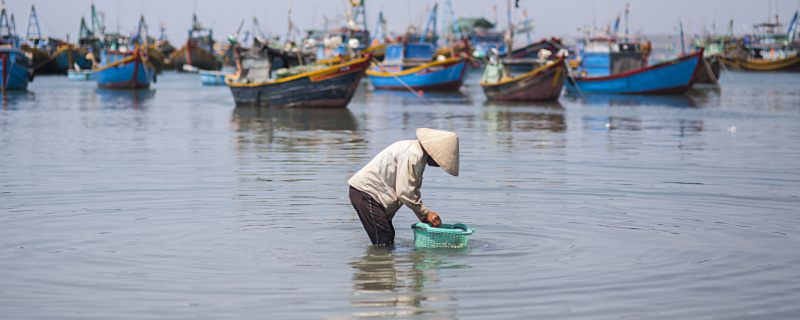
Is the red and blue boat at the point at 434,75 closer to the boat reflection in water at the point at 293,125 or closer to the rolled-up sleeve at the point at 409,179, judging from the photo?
the boat reflection in water at the point at 293,125

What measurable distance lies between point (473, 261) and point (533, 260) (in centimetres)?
49

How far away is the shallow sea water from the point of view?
26.7 feet

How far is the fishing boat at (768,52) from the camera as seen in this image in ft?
327

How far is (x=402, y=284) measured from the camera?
8742 millimetres

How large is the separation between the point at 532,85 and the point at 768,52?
239 ft

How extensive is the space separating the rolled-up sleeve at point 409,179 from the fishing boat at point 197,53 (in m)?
112

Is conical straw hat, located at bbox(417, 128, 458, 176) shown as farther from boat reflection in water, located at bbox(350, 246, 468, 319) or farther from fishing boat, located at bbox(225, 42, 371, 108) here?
fishing boat, located at bbox(225, 42, 371, 108)

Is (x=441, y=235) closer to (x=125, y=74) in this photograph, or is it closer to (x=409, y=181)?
(x=409, y=181)

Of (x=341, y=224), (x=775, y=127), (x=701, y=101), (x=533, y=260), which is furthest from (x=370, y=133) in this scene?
(x=701, y=101)

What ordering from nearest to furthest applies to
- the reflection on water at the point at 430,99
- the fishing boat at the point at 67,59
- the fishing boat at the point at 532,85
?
the fishing boat at the point at 532,85 → the reflection on water at the point at 430,99 → the fishing boat at the point at 67,59

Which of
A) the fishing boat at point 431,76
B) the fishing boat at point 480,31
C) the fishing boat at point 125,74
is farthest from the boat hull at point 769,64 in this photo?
the fishing boat at point 125,74

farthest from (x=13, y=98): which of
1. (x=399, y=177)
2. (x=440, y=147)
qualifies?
(x=440, y=147)

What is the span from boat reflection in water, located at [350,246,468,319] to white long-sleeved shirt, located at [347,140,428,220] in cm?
39

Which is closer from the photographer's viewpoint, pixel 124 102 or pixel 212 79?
pixel 124 102
